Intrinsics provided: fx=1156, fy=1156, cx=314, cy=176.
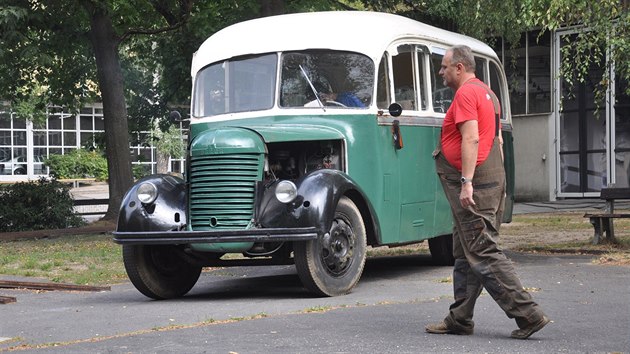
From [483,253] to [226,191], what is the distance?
130 inches

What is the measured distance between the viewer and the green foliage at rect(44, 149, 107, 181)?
54.9 m

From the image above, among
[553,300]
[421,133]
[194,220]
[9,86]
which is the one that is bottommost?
[553,300]

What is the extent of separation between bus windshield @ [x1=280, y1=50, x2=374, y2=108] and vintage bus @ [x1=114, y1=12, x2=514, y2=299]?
10mm

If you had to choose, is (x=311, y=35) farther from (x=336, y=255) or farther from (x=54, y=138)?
(x=54, y=138)

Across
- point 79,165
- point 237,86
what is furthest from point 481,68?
point 79,165

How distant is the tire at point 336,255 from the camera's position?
33.3ft

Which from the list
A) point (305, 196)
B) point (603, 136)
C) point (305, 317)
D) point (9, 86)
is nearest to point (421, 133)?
point (305, 196)

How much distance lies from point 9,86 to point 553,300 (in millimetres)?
19238

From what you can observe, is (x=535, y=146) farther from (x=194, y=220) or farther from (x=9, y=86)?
(x=194, y=220)

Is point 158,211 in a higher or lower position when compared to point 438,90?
lower

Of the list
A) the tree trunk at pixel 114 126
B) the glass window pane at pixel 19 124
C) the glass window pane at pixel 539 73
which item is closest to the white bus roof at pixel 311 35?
the tree trunk at pixel 114 126

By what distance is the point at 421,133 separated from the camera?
40.8 ft

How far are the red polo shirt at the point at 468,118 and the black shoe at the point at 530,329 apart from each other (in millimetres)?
1122

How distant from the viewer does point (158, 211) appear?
10461 millimetres
